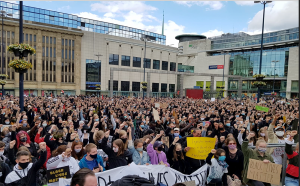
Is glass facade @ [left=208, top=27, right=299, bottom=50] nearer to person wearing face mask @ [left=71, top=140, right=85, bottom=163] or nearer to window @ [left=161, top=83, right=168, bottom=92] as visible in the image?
window @ [left=161, top=83, right=168, bottom=92]

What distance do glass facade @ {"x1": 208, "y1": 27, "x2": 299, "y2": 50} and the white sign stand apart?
62903 millimetres

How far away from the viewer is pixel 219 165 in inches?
183

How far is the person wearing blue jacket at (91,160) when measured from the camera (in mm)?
4273

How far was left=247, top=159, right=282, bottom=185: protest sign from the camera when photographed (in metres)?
4.34

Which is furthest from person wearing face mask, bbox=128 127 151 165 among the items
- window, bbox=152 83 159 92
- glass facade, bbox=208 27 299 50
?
glass facade, bbox=208 27 299 50

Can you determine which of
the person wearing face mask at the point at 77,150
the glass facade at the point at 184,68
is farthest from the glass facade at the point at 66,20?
the person wearing face mask at the point at 77,150

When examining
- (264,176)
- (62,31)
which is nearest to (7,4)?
(62,31)

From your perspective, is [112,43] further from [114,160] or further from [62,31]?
[114,160]

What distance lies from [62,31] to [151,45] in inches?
1015

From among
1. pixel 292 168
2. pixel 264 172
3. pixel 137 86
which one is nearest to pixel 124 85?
pixel 137 86

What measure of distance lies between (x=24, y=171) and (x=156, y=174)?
2662 mm

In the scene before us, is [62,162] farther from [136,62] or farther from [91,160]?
[136,62]

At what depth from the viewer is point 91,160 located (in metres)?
4.38

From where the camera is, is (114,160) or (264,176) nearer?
(264,176)
